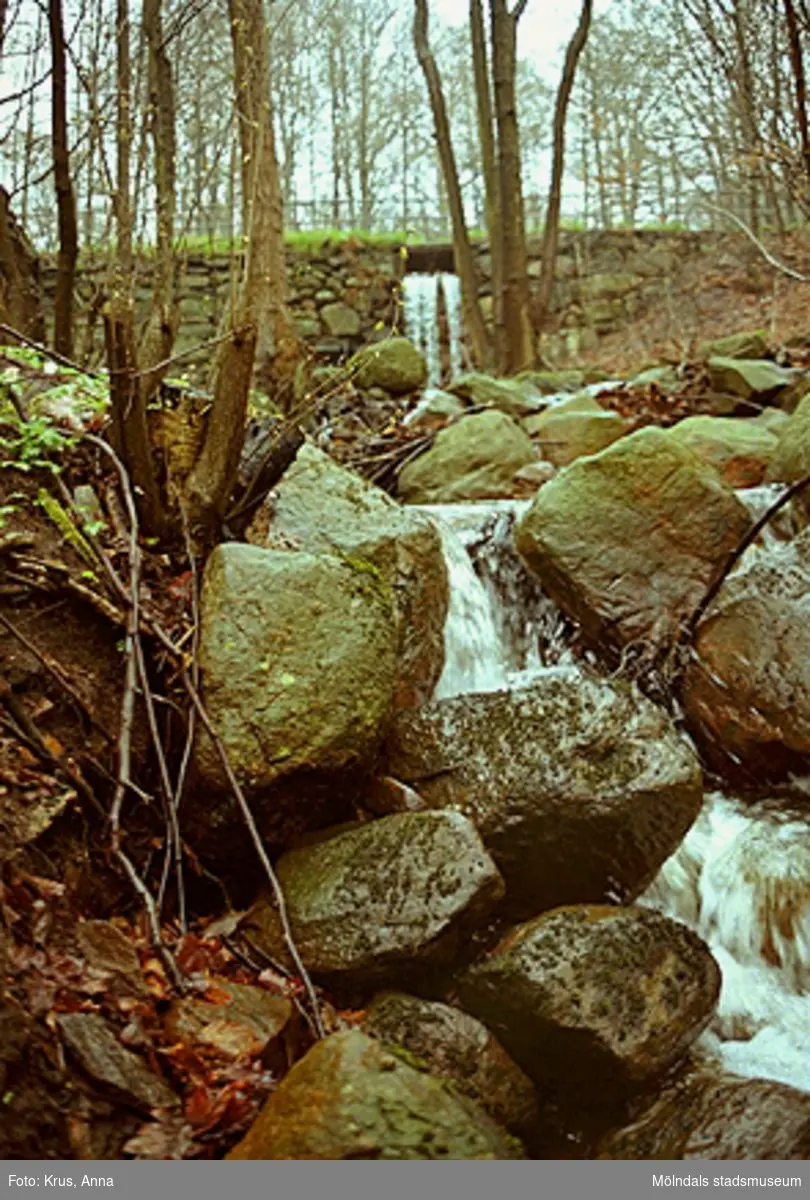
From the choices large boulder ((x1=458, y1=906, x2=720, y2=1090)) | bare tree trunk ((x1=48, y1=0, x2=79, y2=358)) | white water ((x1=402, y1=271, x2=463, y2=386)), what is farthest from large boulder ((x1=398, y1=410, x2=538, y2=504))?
white water ((x1=402, y1=271, x2=463, y2=386))

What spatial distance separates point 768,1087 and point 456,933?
0.95 meters

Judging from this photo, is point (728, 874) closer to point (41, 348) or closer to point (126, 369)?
point (126, 369)

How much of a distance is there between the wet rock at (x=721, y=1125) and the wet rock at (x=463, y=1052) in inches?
10.2

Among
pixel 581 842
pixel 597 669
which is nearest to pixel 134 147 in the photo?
pixel 597 669

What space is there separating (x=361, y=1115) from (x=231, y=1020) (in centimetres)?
59

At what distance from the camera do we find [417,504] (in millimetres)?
6816

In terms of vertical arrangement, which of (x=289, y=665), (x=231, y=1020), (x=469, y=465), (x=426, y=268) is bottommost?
(x=231, y=1020)

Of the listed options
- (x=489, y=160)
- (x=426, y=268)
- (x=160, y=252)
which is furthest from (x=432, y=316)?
(x=160, y=252)

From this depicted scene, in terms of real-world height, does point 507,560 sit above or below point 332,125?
below

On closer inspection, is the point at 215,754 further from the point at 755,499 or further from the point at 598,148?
the point at 598,148

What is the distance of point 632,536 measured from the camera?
4.86 m

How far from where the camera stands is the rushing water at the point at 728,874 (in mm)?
3082

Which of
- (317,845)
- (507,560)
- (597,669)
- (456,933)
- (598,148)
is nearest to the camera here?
(456,933)

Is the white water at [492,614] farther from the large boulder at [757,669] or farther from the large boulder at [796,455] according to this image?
the large boulder at [796,455]
